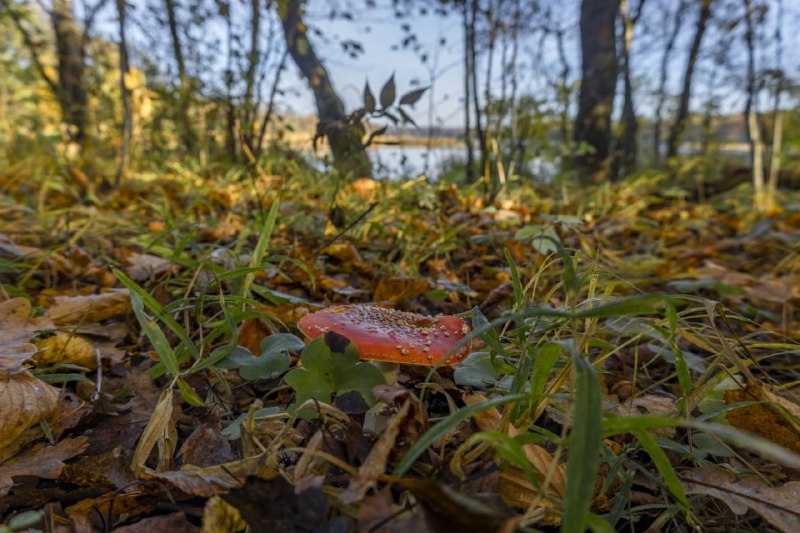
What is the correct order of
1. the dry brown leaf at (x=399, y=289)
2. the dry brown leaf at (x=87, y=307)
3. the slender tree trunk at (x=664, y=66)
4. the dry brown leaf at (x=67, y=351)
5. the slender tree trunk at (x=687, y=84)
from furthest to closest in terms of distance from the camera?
the slender tree trunk at (x=664, y=66) < the slender tree trunk at (x=687, y=84) < the dry brown leaf at (x=399, y=289) < the dry brown leaf at (x=87, y=307) < the dry brown leaf at (x=67, y=351)

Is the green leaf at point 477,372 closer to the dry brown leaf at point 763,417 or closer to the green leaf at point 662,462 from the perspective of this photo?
the green leaf at point 662,462

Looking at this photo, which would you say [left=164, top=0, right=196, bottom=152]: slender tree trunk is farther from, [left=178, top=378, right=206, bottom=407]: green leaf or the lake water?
[left=178, top=378, right=206, bottom=407]: green leaf

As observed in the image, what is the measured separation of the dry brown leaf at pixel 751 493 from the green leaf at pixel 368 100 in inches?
55.0

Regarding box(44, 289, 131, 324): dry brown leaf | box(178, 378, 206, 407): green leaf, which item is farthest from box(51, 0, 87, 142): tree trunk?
box(178, 378, 206, 407): green leaf

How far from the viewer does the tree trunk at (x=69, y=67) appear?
4906mm

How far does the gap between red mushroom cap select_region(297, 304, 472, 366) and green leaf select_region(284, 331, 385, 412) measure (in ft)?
0.07

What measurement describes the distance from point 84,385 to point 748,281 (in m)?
2.34

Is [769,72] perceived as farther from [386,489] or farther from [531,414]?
[386,489]

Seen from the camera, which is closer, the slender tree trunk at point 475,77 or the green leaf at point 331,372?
the green leaf at point 331,372

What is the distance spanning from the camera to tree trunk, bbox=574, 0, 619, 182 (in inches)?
233

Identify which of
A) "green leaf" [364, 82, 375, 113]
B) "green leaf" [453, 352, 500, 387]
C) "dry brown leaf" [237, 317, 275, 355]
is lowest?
"dry brown leaf" [237, 317, 275, 355]

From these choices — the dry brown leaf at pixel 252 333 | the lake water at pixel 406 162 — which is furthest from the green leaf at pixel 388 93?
the lake water at pixel 406 162

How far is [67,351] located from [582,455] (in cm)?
119

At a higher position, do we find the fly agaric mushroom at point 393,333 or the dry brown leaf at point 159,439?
the fly agaric mushroom at point 393,333
